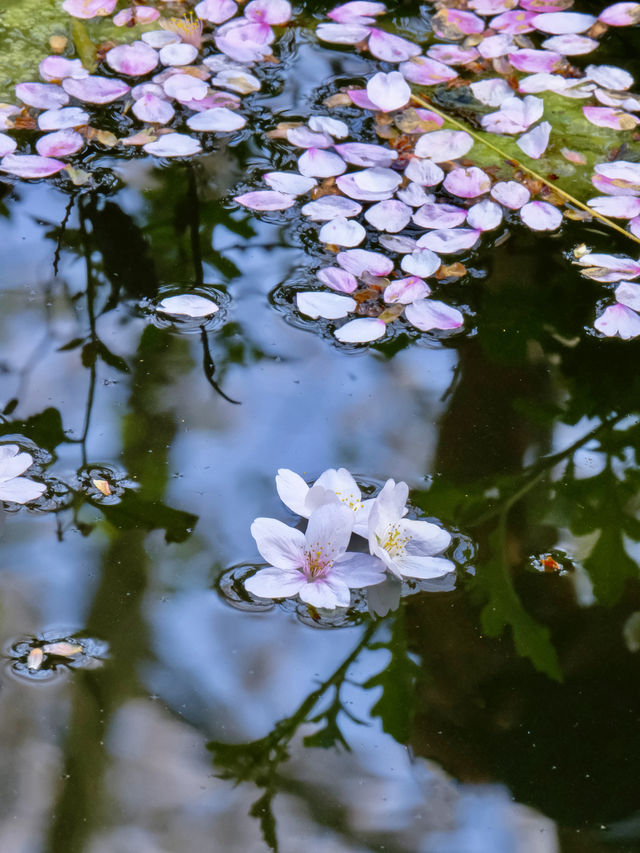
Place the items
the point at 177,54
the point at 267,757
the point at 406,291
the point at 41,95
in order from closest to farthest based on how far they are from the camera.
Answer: the point at 267,757 → the point at 406,291 → the point at 41,95 → the point at 177,54

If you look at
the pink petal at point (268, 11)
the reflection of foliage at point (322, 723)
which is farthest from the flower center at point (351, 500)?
the pink petal at point (268, 11)

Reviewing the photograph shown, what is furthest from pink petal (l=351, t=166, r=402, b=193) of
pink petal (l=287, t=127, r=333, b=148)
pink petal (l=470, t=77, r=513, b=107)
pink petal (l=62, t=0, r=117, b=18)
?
pink petal (l=62, t=0, r=117, b=18)

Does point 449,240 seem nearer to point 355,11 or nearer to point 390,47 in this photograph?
point 390,47

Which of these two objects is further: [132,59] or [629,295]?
[132,59]

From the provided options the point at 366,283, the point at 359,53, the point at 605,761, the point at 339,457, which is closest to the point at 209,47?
the point at 359,53

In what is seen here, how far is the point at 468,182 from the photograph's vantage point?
159 cm

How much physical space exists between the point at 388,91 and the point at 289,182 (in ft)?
1.04

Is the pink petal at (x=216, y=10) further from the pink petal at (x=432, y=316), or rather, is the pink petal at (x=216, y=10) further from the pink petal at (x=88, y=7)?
the pink petal at (x=432, y=316)

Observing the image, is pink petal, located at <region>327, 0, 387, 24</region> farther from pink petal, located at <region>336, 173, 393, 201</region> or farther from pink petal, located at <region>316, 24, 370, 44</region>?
pink petal, located at <region>336, 173, 393, 201</region>

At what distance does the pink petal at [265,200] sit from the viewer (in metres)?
1.54

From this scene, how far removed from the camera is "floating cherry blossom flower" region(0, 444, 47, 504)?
3.60ft

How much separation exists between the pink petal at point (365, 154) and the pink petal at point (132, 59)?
1.47 ft

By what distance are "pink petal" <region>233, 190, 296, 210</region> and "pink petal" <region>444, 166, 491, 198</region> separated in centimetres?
27

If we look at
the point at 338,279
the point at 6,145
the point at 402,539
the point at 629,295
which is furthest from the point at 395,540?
the point at 6,145
